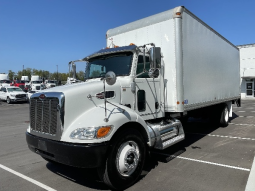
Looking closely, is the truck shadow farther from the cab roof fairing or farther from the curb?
the cab roof fairing

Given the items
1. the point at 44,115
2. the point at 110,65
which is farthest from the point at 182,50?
the point at 44,115

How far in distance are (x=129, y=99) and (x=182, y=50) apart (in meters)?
2.00

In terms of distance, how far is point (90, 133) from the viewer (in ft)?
11.0

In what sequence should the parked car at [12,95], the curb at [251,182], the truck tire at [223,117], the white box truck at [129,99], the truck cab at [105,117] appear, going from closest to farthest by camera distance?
the truck cab at [105,117], the white box truck at [129,99], the curb at [251,182], the truck tire at [223,117], the parked car at [12,95]

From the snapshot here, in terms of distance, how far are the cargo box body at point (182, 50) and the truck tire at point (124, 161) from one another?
5.90 feet

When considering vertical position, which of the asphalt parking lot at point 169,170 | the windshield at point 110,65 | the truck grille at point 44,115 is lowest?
the asphalt parking lot at point 169,170

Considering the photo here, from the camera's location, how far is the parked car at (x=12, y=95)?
76.3 feet

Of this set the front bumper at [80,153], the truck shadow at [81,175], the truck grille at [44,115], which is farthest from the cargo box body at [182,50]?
the truck grille at [44,115]

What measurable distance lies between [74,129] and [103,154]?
2.02 ft

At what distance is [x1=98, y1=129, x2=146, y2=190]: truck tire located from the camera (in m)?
3.52

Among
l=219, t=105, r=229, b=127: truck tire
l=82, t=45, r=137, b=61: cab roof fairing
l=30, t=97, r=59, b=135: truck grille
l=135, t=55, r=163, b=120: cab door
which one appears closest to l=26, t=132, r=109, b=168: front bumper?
l=30, t=97, r=59, b=135: truck grille

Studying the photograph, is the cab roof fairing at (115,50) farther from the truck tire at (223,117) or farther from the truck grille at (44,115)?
the truck tire at (223,117)

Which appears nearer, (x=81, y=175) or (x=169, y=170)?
(x=81, y=175)

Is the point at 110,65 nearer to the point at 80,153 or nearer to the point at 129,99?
the point at 129,99
